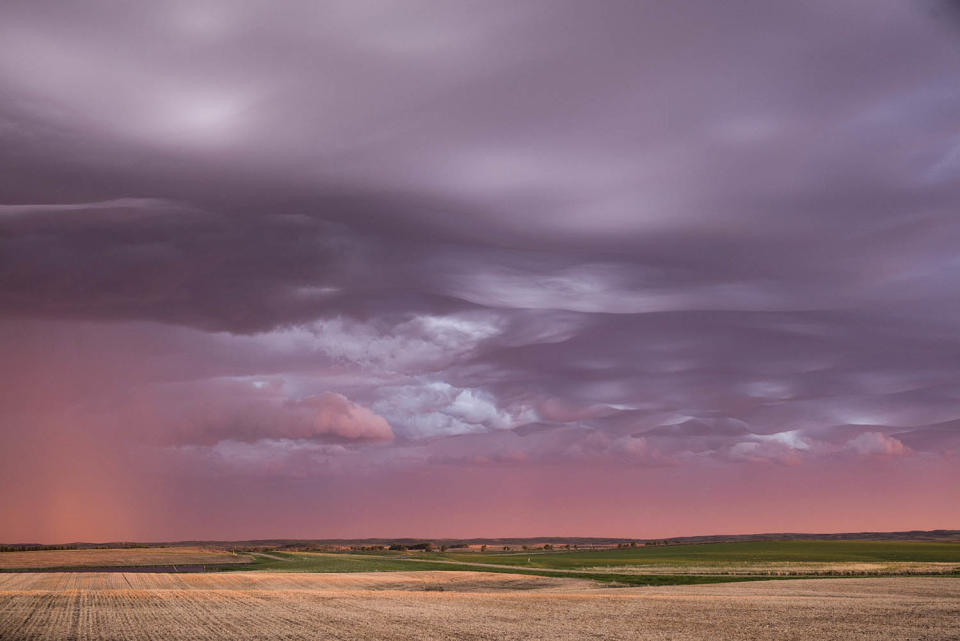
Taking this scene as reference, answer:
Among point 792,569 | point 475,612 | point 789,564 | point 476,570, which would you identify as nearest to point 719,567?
point 792,569

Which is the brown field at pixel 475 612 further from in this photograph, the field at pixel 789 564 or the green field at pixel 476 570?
the field at pixel 789 564

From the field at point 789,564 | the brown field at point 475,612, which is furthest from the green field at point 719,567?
the brown field at point 475,612

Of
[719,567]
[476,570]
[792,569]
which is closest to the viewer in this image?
[792,569]

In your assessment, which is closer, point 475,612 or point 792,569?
point 475,612

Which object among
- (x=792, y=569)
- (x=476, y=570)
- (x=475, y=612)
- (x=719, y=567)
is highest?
(x=475, y=612)

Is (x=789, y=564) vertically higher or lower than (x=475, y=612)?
lower

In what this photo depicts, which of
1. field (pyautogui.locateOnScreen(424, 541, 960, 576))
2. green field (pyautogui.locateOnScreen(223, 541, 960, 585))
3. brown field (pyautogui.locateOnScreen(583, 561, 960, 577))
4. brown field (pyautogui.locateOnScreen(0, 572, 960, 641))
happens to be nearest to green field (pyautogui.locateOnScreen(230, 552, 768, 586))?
green field (pyautogui.locateOnScreen(223, 541, 960, 585))

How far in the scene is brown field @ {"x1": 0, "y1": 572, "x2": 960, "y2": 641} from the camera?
37.3m

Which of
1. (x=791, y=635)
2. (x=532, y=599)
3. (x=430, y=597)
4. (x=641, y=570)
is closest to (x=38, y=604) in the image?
(x=430, y=597)

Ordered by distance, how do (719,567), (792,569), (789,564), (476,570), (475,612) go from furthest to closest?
(789,564)
(719,567)
(476,570)
(792,569)
(475,612)

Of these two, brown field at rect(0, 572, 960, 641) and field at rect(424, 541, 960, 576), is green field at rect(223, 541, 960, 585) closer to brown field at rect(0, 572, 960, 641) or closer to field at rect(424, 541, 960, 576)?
field at rect(424, 541, 960, 576)

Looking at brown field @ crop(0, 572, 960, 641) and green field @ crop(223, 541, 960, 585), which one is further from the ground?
brown field @ crop(0, 572, 960, 641)

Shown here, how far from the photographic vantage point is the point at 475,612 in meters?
48.1

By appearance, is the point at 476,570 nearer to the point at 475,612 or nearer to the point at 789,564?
the point at 789,564
